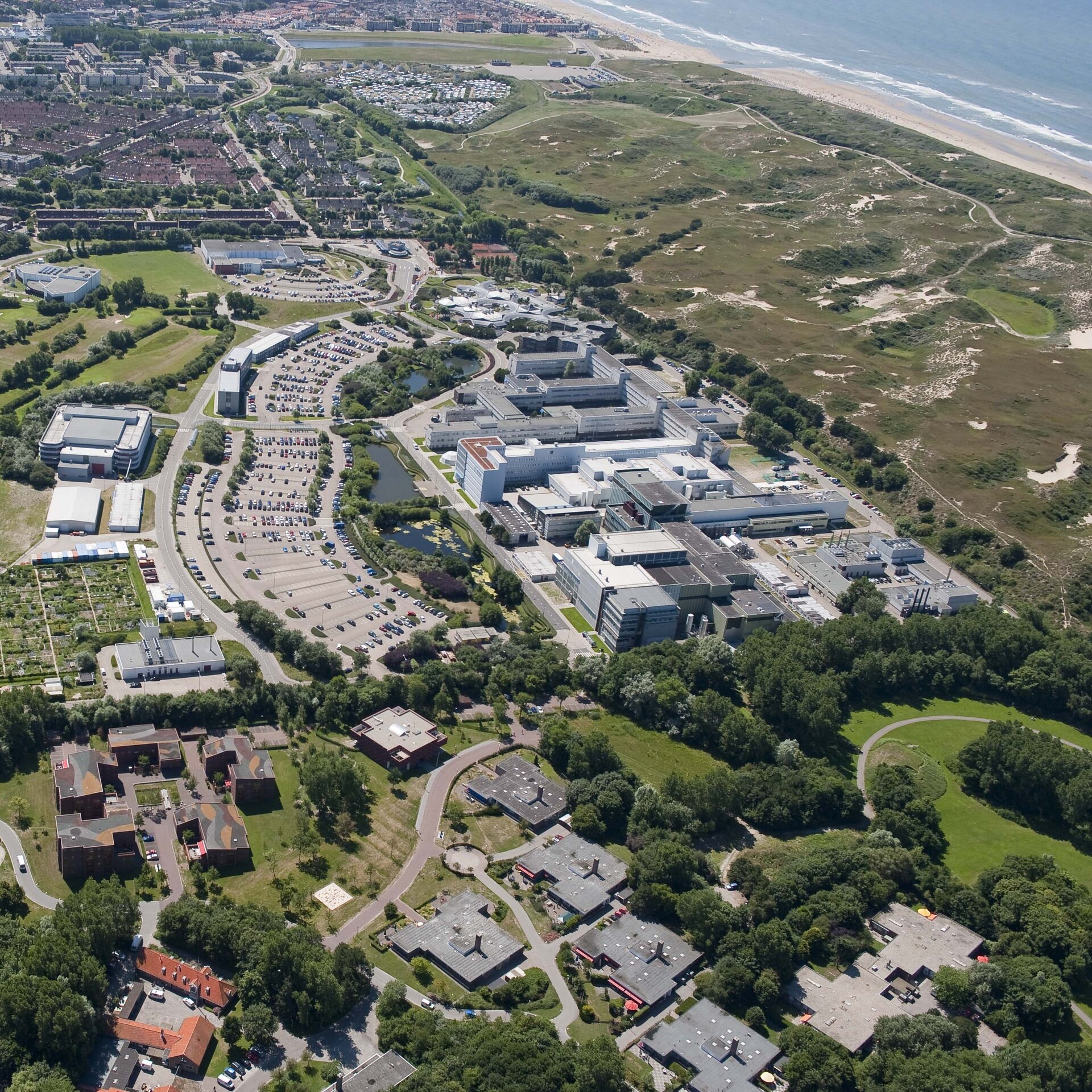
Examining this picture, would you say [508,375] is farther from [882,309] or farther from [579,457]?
[882,309]

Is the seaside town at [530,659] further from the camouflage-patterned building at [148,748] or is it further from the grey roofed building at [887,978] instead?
the camouflage-patterned building at [148,748]

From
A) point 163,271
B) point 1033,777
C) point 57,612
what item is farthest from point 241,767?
point 163,271

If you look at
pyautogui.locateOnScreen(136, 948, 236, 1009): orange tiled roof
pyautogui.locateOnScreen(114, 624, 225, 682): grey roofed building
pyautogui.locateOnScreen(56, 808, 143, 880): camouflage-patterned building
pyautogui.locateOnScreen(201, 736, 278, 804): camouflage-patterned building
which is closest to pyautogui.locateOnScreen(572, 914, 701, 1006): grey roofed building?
pyautogui.locateOnScreen(136, 948, 236, 1009): orange tiled roof

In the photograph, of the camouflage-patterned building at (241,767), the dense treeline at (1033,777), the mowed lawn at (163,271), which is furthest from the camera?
the mowed lawn at (163,271)

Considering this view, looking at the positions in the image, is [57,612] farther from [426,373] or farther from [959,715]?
[959,715]

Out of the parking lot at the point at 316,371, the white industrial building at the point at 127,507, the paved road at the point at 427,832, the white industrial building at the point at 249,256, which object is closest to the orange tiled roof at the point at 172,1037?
the paved road at the point at 427,832

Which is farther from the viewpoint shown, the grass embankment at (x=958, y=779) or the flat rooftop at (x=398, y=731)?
the flat rooftop at (x=398, y=731)

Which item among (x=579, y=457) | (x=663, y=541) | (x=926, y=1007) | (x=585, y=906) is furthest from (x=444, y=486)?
(x=926, y=1007)

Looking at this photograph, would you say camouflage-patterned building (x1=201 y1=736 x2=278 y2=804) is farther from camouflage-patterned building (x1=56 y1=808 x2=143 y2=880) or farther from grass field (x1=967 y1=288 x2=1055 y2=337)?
grass field (x1=967 y1=288 x2=1055 y2=337)
